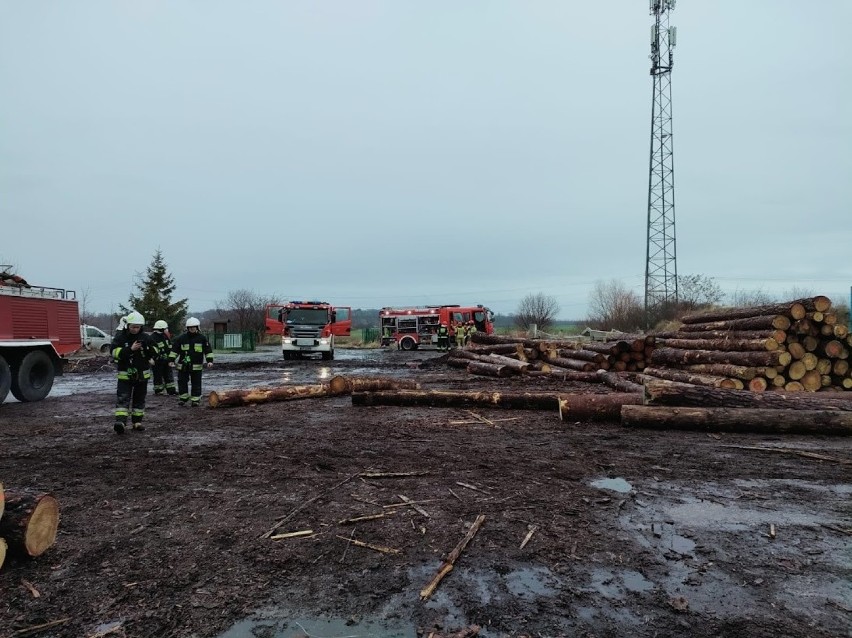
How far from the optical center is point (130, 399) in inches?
334

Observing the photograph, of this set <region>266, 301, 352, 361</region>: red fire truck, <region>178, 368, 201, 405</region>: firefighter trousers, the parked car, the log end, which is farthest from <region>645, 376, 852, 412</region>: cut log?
the parked car

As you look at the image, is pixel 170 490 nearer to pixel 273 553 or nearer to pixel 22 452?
pixel 273 553

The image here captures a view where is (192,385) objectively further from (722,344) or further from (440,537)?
(722,344)

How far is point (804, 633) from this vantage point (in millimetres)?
A: 2699

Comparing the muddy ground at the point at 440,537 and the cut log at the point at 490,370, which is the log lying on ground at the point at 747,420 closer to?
the muddy ground at the point at 440,537

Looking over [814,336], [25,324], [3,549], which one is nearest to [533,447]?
[3,549]

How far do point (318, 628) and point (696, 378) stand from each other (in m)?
10.8

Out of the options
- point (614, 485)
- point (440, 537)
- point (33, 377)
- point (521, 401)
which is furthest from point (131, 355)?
point (614, 485)

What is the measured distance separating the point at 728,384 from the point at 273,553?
10.1m

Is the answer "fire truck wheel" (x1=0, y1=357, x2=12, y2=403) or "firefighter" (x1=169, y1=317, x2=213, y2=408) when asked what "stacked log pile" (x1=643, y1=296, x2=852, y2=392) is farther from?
"fire truck wheel" (x1=0, y1=357, x2=12, y2=403)

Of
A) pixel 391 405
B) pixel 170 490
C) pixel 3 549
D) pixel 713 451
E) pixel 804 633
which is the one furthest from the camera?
pixel 391 405

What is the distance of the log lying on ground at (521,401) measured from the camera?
28.4 feet

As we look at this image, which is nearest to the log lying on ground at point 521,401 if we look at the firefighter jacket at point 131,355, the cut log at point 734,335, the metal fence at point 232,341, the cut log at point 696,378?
the cut log at point 696,378

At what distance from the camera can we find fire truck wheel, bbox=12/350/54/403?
11633mm
